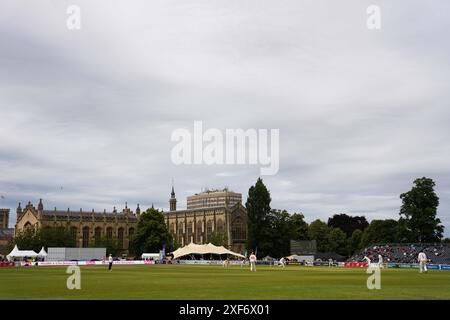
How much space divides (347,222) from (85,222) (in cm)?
8607

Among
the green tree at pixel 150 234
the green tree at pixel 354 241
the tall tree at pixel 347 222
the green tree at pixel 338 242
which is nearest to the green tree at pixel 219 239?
the green tree at pixel 150 234

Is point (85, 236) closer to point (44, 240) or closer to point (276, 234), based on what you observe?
point (44, 240)

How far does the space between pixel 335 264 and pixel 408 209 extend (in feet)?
80.9

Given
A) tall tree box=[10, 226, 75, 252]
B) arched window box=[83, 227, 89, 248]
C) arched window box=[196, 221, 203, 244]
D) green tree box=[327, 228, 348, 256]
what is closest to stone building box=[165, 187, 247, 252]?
arched window box=[196, 221, 203, 244]

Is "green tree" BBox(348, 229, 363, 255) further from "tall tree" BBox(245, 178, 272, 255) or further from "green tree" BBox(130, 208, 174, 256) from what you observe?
"green tree" BBox(130, 208, 174, 256)

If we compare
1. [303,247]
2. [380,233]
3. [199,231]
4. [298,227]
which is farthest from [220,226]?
[303,247]

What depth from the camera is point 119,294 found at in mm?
21094

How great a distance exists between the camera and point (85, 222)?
179 metres

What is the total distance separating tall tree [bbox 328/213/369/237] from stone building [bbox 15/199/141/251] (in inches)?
2753

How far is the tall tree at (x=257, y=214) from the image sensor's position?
118000mm
